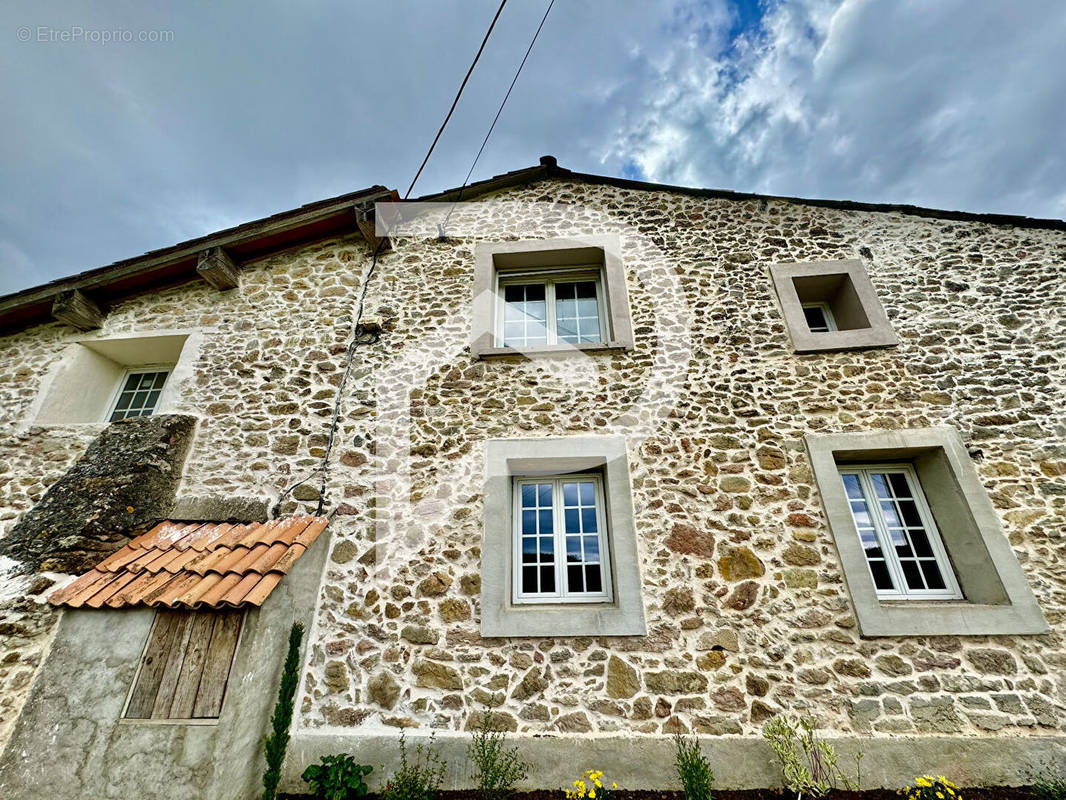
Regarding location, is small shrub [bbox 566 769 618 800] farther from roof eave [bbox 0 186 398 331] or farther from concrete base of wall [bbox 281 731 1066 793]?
roof eave [bbox 0 186 398 331]

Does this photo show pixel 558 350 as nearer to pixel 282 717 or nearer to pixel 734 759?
pixel 734 759

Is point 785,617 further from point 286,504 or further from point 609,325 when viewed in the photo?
point 286,504

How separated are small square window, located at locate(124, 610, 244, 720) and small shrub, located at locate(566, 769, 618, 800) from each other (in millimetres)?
2462

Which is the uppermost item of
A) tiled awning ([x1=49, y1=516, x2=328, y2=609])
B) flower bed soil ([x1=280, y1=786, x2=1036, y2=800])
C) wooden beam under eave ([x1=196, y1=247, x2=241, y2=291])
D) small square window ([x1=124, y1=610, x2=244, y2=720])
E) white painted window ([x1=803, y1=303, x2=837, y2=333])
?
wooden beam under eave ([x1=196, y1=247, x2=241, y2=291])

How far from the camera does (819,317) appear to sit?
204 inches

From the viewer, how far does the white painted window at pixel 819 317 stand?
5.07 metres

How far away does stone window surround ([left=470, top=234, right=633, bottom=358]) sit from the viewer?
464cm

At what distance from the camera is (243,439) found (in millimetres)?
4461

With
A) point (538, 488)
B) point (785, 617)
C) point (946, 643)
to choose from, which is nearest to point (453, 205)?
point (538, 488)

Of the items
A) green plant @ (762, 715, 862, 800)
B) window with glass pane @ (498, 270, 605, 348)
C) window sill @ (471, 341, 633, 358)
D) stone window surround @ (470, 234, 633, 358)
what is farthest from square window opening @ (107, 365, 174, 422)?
green plant @ (762, 715, 862, 800)

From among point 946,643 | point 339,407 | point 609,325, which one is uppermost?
point 609,325

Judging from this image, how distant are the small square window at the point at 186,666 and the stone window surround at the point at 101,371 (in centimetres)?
264

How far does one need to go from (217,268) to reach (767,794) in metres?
7.24

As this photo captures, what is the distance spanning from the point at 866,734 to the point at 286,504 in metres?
5.13
